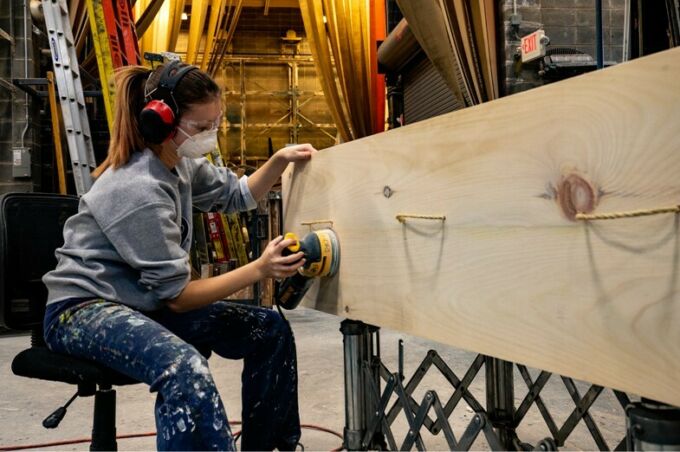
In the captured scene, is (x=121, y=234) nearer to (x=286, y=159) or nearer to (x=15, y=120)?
(x=286, y=159)

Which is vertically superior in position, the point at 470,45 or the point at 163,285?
the point at 470,45

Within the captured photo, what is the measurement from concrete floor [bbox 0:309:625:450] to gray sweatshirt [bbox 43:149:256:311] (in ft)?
3.11

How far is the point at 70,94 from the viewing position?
3.39m

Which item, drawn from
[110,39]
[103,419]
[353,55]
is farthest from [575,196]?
[110,39]

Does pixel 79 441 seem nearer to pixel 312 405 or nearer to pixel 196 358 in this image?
pixel 312 405

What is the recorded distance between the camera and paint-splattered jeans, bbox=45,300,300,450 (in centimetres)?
104

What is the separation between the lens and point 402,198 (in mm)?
1176

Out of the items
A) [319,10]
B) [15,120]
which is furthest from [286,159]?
[15,120]

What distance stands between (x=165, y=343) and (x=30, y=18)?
16.0ft

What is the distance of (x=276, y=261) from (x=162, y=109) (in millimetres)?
404

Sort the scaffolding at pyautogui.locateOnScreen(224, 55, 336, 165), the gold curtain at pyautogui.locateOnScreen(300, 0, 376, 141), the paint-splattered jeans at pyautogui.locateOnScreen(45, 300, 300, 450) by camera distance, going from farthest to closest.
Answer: the scaffolding at pyautogui.locateOnScreen(224, 55, 336, 165), the gold curtain at pyautogui.locateOnScreen(300, 0, 376, 141), the paint-splattered jeans at pyautogui.locateOnScreen(45, 300, 300, 450)

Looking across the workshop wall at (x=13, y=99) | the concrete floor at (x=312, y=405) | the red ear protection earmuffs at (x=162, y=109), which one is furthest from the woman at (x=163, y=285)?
the workshop wall at (x=13, y=99)

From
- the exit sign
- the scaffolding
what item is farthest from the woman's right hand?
the scaffolding

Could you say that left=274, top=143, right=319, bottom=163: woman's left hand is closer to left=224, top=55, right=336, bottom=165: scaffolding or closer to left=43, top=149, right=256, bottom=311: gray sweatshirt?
left=43, top=149, right=256, bottom=311: gray sweatshirt
